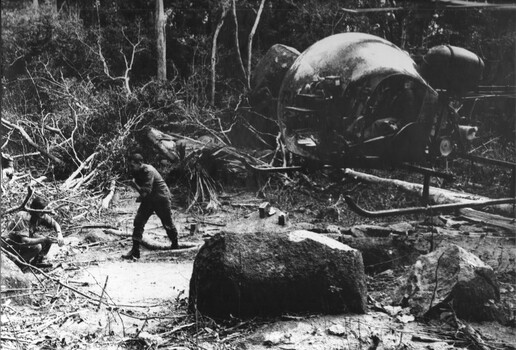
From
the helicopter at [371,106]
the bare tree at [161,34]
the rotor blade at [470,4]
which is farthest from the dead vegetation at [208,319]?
the rotor blade at [470,4]

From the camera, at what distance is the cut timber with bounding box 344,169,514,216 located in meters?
4.44

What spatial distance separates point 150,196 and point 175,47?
4.02 feet

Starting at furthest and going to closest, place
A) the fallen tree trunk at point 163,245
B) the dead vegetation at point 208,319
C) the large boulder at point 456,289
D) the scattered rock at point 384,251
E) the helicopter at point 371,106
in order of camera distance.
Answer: the scattered rock at point 384,251 < the fallen tree trunk at point 163,245 < the helicopter at point 371,106 < the large boulder at point 456,289 < the dead vegetation at point 208,319

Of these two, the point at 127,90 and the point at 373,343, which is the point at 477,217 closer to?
the point at 373,343

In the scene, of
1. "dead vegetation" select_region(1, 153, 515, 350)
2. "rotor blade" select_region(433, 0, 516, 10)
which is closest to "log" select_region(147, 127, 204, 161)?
"dead vegetation" select_region(1, 153, 515, 350)

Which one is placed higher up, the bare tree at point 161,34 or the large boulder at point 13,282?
the bare tree at point 161,34

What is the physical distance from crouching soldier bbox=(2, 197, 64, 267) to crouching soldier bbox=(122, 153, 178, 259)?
102cm

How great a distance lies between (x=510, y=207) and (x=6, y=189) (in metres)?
4.82

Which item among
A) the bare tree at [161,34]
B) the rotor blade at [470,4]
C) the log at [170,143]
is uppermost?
the rotor blade at [470,4]

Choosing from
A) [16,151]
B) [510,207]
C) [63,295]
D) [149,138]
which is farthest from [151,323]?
[510,207]

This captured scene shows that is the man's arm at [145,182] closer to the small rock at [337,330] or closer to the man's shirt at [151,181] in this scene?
the man's shirt at [151,181]

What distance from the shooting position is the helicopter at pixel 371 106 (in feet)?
14.2

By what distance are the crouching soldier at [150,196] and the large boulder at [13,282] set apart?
A: 996mm

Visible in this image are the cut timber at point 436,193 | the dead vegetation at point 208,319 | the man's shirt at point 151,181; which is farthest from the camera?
the cut timber at point 436,193
